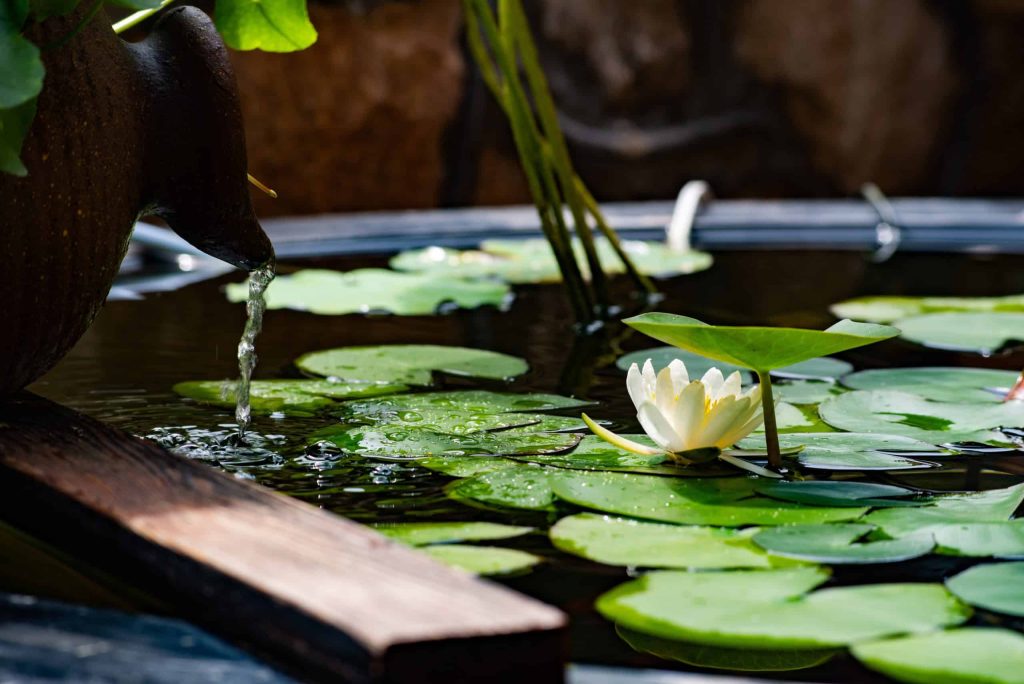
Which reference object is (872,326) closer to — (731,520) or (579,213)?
(731,520)

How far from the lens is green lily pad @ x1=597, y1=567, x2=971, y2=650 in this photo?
0.51m

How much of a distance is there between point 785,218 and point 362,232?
66 cm

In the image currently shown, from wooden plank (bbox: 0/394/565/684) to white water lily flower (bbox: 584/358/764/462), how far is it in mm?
250

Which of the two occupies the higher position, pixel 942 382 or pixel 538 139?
pixel 538 139

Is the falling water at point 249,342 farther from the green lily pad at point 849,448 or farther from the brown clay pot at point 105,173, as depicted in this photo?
→ the green lily pad at point 849,448

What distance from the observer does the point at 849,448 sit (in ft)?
2.64

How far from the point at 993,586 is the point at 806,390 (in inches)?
16.7

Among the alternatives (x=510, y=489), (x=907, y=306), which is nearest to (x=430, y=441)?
(x=510, y=489)

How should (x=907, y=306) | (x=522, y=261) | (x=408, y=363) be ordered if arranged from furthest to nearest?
(x=522, y=261) → (x=907, y=306) → (x=408, y=363)

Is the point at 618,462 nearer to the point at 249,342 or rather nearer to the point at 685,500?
the point at 685,500

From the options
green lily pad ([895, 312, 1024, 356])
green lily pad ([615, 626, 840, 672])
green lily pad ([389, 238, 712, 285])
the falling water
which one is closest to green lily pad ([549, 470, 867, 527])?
green lily pad ([615, 626, 840, 672])

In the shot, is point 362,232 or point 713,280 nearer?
point 713,280

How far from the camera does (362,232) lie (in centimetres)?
195

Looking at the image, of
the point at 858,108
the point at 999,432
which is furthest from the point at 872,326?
the point at 858,108
